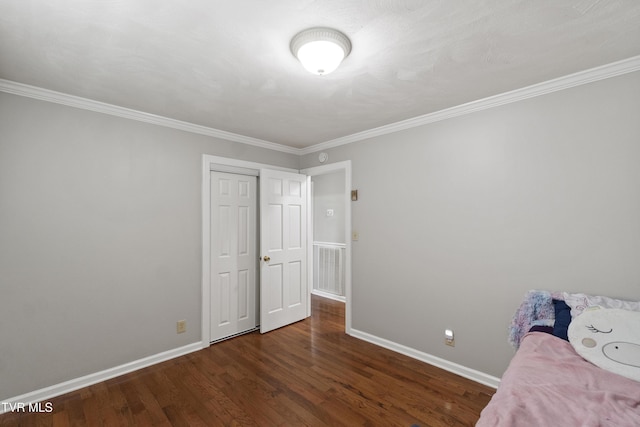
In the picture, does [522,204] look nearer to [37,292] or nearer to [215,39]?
[215,39]

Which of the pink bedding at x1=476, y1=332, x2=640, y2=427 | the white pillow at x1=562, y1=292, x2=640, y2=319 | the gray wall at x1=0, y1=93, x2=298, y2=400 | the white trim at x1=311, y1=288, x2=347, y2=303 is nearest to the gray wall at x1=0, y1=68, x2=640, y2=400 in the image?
the gray wall at x1=0, y1=93, x2=298, y2=400

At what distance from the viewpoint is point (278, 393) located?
2383mm

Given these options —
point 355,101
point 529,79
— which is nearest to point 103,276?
point 355,101

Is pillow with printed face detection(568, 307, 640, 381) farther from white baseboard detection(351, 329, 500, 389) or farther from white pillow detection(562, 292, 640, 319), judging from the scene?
white baseboard detection(351, 329, 500, 389)

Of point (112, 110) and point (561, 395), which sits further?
point (112, 110)

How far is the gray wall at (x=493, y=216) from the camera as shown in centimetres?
199

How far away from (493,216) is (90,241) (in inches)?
137

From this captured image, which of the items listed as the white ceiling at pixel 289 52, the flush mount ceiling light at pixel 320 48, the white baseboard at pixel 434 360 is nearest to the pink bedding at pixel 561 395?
the white baseboard at pixel 434 360

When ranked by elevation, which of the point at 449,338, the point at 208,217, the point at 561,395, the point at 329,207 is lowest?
the point at 449,338

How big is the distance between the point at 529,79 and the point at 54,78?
3455 millimetres

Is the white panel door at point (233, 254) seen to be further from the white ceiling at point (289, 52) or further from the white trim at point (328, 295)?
the white trim at point (328, 295)

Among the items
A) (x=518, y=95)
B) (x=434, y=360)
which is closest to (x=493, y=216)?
(x=518, y=95)

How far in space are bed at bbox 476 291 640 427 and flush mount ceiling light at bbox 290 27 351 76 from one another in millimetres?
1886

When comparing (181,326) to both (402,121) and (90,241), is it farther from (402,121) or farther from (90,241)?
(402,121)
